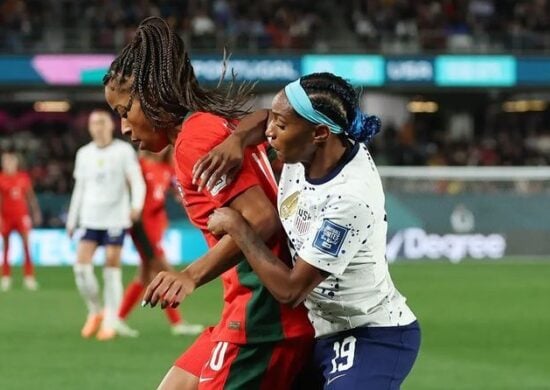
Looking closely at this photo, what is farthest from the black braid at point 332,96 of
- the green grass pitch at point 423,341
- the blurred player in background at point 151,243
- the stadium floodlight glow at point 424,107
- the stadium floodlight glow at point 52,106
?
the stadium floodlight glow at point 424,107

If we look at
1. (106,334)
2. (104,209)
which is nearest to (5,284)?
(104,209)

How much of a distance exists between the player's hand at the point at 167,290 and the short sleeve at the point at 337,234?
483 mm

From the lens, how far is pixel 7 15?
33719mm

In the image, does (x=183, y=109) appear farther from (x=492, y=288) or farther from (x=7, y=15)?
(x=7, y=15)

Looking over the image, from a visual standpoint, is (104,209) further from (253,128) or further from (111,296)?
(253,128)

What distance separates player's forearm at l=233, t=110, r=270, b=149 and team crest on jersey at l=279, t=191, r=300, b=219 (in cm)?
28

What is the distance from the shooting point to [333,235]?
4848mm

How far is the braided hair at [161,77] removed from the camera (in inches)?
204

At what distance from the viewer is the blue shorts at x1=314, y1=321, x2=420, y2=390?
16.5 ft

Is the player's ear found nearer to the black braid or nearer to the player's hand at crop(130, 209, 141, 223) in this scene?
the black braid

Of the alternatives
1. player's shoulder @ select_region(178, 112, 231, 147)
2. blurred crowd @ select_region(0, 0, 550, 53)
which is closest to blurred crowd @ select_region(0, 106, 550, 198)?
blurred crowd @ select_region(0, 0, 550, 53)

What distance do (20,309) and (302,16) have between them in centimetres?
2061

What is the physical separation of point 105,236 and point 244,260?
8.34 metres

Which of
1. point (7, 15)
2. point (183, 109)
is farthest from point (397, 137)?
point (183, 109)
